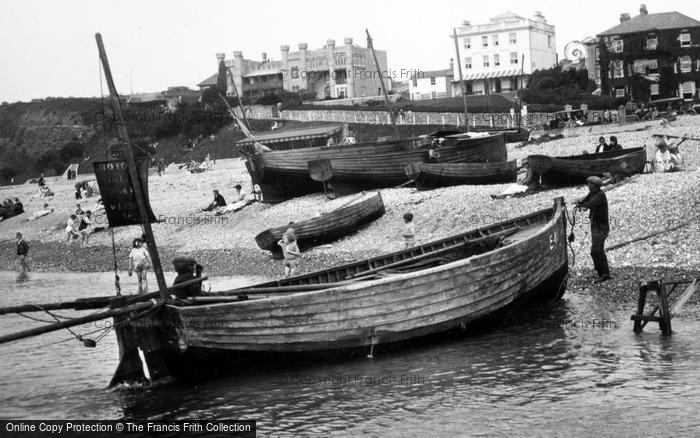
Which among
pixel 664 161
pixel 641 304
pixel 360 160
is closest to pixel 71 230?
pixel 360 160

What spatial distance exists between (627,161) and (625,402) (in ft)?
58.8

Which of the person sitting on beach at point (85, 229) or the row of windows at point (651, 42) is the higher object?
the row of windows at point (651, 42)

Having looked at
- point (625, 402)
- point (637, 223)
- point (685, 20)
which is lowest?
Result: point (625, 402)

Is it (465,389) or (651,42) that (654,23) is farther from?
(465,389)

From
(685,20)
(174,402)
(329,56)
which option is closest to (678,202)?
(174,402)

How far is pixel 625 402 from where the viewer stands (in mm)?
13797

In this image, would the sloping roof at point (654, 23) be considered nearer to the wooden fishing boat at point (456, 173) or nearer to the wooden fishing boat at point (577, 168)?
the wooden fishing boat at point (456, 173)

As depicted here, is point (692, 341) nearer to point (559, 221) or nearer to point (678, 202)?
point (559, 221)

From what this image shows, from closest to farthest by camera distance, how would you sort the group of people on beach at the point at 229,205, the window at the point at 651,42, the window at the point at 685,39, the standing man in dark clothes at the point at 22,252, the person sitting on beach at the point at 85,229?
the standing man in dark clothes at the point at 22,252 < the group of people on beach at the point at 229,205 < the person sitting on beach at the point at 85,229 < the window at the point at 685,39 < the window at the point at 651,42

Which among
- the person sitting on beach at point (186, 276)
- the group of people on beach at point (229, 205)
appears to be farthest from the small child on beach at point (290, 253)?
the group of people on beach at point (229, 205)

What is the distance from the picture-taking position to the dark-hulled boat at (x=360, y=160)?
4000 centimetres

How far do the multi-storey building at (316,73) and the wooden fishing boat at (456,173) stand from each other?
7656 cm

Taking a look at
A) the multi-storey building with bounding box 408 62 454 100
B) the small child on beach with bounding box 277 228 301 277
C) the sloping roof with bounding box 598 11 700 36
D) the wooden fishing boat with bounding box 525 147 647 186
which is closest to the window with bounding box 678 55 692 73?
the sloping roof with bounding box 598 11 700 36

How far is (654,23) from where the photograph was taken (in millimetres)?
80125
